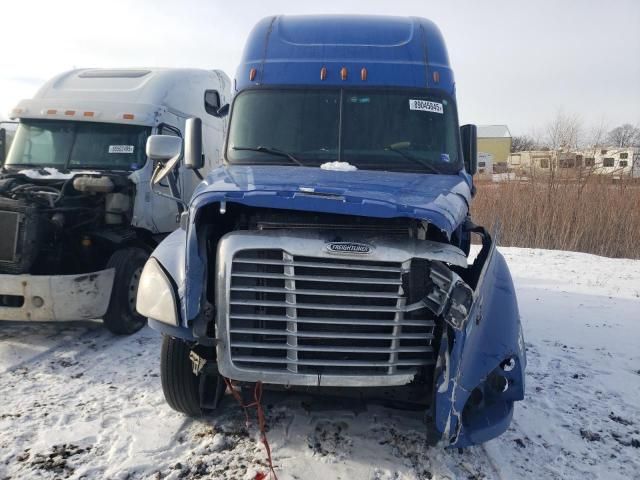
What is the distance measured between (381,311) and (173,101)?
5636 mm

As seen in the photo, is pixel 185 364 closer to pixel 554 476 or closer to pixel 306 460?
pixel 306 460

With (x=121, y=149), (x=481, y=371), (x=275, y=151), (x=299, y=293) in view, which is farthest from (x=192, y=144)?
(x=481, y=371)

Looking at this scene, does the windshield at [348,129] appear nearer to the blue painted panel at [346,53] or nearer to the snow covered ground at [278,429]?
the blue painted panel at [346,53]

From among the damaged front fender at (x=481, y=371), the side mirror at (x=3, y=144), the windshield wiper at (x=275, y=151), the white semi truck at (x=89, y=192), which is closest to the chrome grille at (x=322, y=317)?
the damaged front fender at (x=481, y=371)

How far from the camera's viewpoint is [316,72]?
15.3 ft

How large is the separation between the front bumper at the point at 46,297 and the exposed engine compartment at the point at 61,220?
7.5 inches

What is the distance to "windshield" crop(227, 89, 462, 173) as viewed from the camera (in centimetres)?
421

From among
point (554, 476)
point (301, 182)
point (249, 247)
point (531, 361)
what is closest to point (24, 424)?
point (249, 247)

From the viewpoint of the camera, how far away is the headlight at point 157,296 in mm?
2965

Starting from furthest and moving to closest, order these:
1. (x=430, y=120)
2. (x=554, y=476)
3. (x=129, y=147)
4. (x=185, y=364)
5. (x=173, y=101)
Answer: (x=173, y=101), (x=129, y=147), (x=430, y=120), (x=185, y=364), (x=554, y=476)

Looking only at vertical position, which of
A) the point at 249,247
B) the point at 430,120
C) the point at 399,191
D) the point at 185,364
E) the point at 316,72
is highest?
the point at 316,72

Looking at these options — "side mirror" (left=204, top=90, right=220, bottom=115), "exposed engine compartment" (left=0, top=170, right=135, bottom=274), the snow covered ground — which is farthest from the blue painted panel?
the snow covered ground

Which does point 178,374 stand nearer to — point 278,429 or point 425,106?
point 278,429

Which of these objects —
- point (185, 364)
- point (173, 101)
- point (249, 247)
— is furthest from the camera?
point (173, 101)
